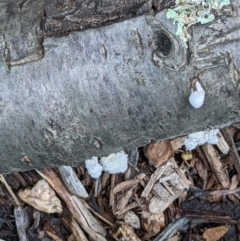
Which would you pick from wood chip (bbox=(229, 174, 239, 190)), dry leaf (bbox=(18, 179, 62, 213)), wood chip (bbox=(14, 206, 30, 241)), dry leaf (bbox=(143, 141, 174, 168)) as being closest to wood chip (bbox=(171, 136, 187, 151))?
dry leaf (bbox=(143, 141, 174, 168))

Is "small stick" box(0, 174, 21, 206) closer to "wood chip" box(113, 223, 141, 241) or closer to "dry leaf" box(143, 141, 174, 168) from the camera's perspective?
"wood chip" box(113, 223, 141, 241)

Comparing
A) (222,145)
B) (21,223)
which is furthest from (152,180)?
(21,223)

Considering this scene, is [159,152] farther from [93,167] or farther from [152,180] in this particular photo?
[93,167]

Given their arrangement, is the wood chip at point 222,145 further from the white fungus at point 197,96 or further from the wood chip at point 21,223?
the wood chip at point 21,223

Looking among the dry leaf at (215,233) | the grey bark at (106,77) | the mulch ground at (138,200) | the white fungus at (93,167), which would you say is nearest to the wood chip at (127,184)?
the mulch ground at (138,200)

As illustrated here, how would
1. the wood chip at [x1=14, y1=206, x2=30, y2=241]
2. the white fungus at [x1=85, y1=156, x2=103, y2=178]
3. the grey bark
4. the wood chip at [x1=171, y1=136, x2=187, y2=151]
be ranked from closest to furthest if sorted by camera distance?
the grey bark → the white fungus at [x1=85, y1=156, x2=103, y2=178] → the wood chip at [x1=171, y1=136, x2=187, y2=151] → the wood chip at [x1=14, y1=206, x2=30, y2=241]

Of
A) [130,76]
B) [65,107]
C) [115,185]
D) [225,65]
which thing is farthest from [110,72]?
[115,185]
